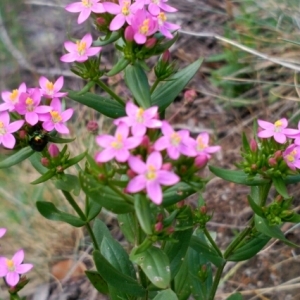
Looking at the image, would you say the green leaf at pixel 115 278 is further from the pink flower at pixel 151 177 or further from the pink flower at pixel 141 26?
the pink flower at pixel 141 26

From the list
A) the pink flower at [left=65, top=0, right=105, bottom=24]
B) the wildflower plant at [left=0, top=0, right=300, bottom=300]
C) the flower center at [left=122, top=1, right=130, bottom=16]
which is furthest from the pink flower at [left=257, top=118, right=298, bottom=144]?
the pink flower at [left=65, top=0, right=105, bottom=24]

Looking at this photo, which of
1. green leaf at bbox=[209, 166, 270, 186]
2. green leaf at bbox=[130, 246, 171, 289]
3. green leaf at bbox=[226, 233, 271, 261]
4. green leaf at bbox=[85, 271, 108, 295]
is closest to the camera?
green leaf at bbox=[130, 246, 171, 289]

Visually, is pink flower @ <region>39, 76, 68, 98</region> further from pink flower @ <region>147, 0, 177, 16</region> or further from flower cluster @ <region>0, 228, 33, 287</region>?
flower cluster @ <region>0, 228, 33, 287</region>

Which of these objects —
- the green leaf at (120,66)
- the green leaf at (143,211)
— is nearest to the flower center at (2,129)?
the green leaf at (120,66)

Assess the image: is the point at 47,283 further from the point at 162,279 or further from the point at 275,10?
the point at 275,10

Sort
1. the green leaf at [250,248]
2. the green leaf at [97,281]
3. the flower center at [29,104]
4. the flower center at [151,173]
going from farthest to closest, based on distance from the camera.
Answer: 1. the green leaf at [97,281]
2. the green leaf at [250,248]
3. the flower center at [29,104]
4. the flower center at [151,173]

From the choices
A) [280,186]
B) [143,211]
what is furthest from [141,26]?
[280,186]

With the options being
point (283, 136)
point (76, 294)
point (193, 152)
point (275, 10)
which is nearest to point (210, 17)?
point (275, 10)
